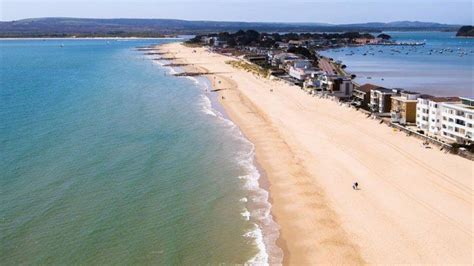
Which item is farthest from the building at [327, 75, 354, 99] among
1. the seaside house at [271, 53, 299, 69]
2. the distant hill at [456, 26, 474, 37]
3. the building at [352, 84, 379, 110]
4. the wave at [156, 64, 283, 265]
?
the distant hill at [456, 26, 474, 37]

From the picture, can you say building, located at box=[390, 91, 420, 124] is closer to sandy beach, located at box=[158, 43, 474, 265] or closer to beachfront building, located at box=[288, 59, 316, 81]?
sandy beach, located at box=[158, 43, 474, 265]

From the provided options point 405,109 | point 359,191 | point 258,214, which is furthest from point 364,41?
point 258,214

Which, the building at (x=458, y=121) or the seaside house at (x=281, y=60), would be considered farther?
the seaside house at (x=281, y=60)

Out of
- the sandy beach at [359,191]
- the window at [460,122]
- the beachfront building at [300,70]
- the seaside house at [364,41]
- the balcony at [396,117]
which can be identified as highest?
the window at [460,122]

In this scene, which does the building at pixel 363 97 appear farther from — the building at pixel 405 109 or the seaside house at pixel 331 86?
the building at pixel 405 109

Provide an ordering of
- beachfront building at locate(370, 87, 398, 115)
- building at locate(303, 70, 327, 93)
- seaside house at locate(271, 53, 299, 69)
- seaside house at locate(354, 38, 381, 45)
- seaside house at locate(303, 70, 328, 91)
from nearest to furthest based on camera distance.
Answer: beachfront building at locate(370, 87, 398, 115), seaside house at locate(303, 70, 328, 91), building at locate(303, 70, 327, 93), seaside house at locate(271, 53, 299, 69), seaside house at locate(354, 38, 381, 45)

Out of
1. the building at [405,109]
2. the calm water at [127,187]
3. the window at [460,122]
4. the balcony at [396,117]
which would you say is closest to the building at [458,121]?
the window at [460,122]
